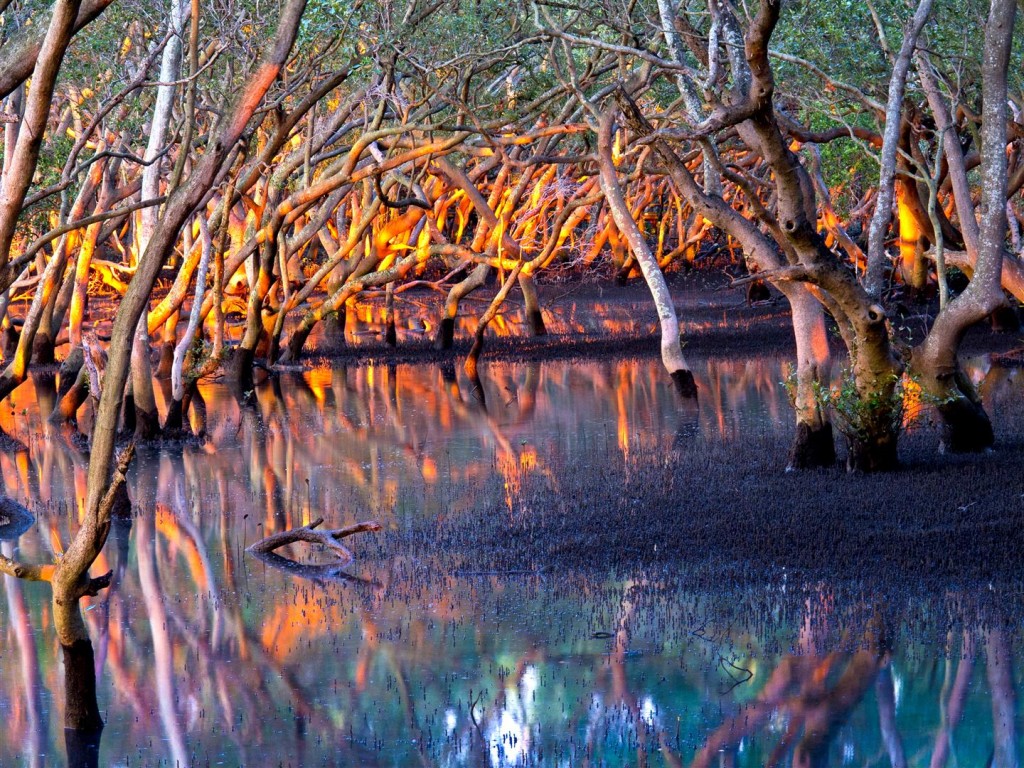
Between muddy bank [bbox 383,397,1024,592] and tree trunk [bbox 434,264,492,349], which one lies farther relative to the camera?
tree trunk [bbox 434,264,492,349]

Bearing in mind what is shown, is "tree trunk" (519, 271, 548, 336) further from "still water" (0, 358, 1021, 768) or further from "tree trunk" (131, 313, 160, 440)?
"still water" (0, 358, 1021, 768)

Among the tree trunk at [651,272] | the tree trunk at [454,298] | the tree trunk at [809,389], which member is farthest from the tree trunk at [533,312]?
the tree trunk at [809,389]

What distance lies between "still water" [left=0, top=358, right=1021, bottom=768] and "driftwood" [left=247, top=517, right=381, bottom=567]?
0.12 m

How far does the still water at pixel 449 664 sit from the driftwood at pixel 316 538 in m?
0.12

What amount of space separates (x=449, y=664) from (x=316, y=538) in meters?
2.47

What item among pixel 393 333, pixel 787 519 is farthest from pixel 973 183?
pixel 787 519

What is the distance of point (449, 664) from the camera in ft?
25.6

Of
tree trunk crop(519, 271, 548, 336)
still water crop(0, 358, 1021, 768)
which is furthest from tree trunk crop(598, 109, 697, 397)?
tree trunk crop(519, 271, 548, 336)

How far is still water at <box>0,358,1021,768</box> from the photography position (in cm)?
668

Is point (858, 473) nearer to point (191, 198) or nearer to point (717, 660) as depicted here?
point (717, 660)

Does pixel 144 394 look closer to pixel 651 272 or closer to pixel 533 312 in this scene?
pixel 651 272

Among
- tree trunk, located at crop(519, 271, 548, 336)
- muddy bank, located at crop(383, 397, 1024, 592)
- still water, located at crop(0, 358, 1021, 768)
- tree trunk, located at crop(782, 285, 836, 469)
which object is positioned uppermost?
tree trunk, located at crop(519, 271, 548, 336)

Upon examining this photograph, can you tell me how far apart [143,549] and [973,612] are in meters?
5.90

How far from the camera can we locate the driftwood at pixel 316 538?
994cm
